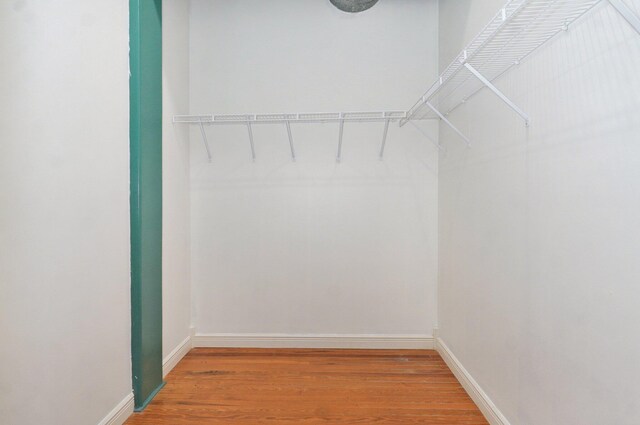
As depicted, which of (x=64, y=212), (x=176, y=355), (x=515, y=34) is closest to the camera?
(x=515, y=34)

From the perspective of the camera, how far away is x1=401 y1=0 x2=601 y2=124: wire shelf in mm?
998

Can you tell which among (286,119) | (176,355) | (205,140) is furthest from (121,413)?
(286,119)

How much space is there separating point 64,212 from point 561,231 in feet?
6.32

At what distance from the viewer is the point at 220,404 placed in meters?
1.84

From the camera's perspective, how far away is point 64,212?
1332 millimetres

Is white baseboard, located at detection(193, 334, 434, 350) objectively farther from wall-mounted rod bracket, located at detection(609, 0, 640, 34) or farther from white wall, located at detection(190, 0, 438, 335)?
wall-mounted rod bracket, located at detection(609, 0, 640, 34)

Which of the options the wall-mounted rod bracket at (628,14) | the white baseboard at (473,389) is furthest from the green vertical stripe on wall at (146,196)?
the wall-mounted rod bracket at (628,14)

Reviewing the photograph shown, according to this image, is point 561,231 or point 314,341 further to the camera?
point 314,341

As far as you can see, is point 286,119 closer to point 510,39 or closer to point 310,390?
point 510,39

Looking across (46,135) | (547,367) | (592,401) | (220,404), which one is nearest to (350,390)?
(220,404)

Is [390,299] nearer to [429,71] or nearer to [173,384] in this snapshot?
[173,384]

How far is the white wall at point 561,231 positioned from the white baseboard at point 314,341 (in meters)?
0.60

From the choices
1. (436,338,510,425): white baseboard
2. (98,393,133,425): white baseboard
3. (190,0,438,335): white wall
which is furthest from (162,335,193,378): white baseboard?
(436,338,510,425): white baseboard

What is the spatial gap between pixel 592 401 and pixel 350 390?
4.05ft
